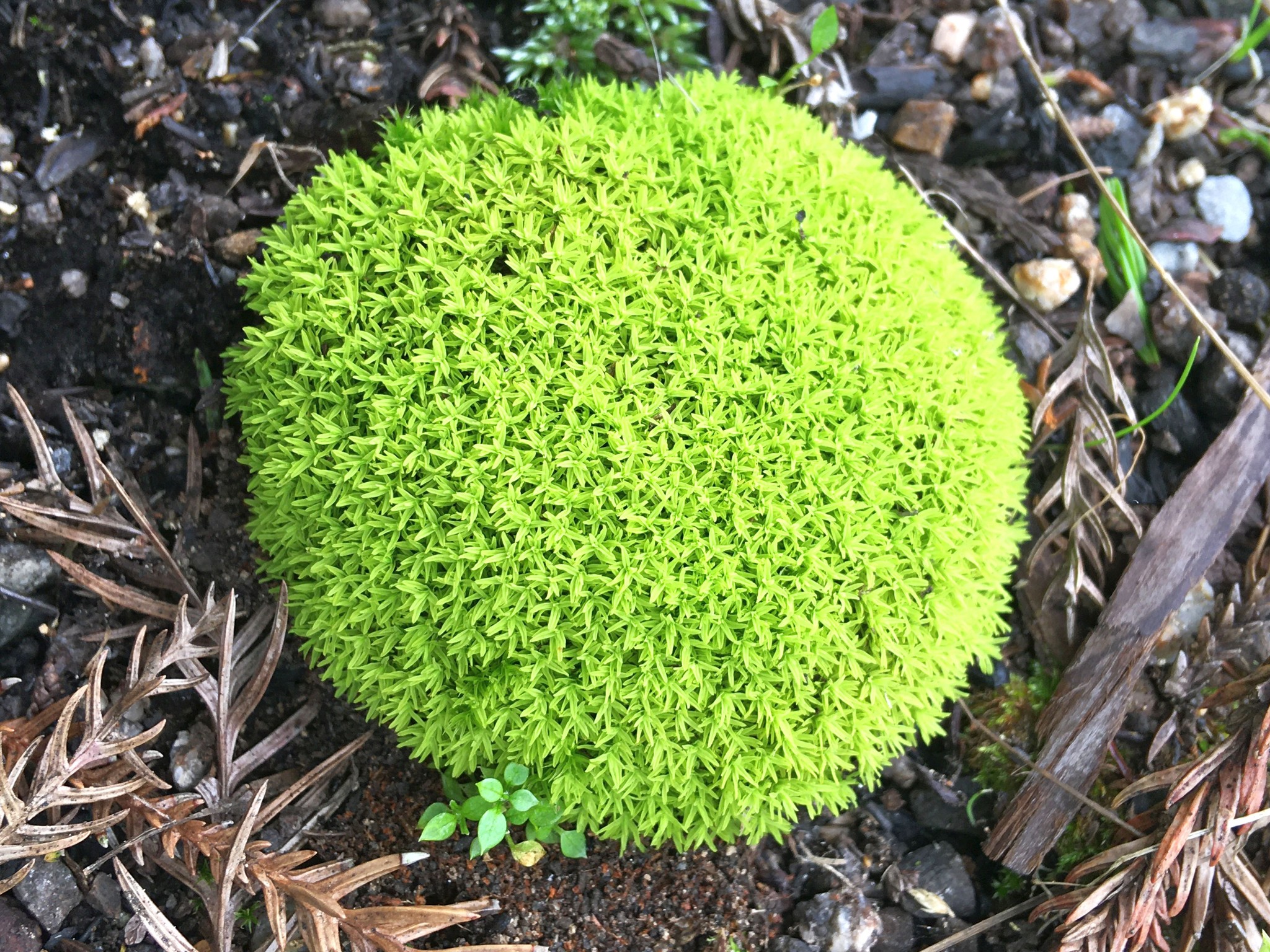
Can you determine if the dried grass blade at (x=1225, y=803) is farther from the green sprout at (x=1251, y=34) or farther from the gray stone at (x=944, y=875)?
the green sprout at (x=1251, y=34)

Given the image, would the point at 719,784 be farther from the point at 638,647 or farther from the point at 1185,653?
the point at 1185,653

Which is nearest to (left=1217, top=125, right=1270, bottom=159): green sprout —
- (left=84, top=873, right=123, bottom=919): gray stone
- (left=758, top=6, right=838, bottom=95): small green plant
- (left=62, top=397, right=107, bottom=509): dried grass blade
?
(left=758, top=6, right=838, bottom=95): small green plant

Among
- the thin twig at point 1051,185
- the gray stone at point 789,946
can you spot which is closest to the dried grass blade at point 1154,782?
the gray stone at point 789,946

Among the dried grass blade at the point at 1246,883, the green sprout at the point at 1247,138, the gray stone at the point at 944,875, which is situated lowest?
the gray stone at the point at 944,875

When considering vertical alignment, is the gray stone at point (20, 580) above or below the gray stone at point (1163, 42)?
below

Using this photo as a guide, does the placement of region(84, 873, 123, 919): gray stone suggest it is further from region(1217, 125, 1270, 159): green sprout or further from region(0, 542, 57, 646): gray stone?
region(1217, 125, 1270, 159): green sprout

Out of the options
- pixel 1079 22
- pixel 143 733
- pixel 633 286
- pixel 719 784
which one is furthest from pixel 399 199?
pixel 1079 22
